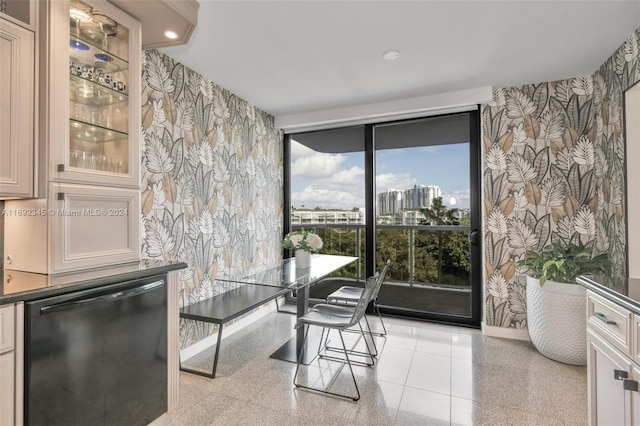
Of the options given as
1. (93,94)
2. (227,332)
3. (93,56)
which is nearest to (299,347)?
(227,332)

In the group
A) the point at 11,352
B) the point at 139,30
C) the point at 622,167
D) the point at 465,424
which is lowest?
the point at 465,424

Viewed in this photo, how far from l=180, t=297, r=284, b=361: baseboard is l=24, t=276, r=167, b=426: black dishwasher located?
0.99 metres

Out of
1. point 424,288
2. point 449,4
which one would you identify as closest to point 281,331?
point 424,288

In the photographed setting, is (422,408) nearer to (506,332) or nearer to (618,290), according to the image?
(618,290)

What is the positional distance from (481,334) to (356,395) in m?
1.83

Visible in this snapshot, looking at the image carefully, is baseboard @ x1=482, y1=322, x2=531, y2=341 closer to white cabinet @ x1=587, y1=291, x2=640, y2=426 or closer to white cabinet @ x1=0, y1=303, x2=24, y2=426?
white cabinet @ x1=587, y1=291, x2=640, y2=426

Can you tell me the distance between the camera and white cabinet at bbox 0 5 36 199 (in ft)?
4.69

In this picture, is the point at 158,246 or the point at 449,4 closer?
the point at 449,4

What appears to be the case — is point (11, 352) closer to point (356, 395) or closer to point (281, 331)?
point (356, 395)

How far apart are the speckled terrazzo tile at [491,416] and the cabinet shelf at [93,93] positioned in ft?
9.14

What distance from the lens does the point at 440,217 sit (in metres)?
3.80

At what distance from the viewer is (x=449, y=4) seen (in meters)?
1.95

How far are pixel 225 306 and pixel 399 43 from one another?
8.31 ft

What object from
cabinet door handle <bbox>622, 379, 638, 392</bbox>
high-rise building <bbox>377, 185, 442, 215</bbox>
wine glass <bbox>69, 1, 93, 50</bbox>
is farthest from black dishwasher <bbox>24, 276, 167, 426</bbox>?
high-rise building <bbox>377, 185, 442, 215</bbox>
